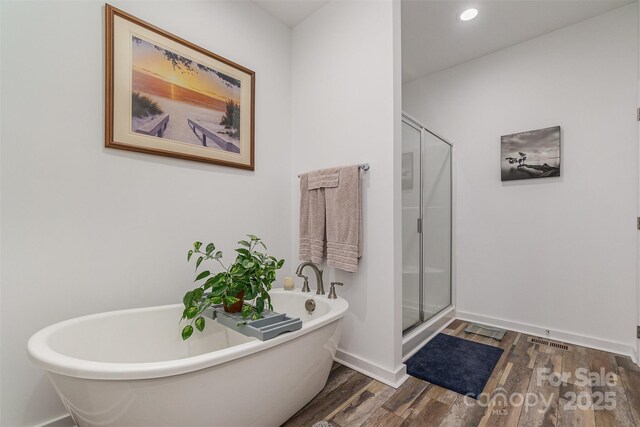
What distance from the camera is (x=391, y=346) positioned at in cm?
175

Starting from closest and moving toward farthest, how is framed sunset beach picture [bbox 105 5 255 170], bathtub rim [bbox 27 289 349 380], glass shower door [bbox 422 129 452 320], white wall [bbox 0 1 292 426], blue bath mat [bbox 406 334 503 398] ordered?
bathtub rim [bbox 27 289 349 380], white wall [bbox 0 1 292 426], framed sunset beach picture [bbox 105 5 255 170], blue bath mat [bbox 406 334 503 398], glass shower door [bbox 422 129 452 320]

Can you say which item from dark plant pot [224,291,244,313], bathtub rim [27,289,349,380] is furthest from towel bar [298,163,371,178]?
bathtub rim [27,289,349,380]

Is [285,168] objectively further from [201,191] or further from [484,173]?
[484,173]

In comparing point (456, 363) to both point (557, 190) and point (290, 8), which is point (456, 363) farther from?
point (290, 8)

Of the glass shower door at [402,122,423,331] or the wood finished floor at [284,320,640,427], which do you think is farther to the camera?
the glass shower door at [402,122,423,331]

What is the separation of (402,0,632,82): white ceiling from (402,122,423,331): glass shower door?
94 cm

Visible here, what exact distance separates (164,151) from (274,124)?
93 centimetres

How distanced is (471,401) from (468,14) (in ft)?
9.24

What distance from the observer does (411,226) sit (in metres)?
2.34

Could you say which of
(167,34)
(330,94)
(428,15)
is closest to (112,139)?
(167,34)

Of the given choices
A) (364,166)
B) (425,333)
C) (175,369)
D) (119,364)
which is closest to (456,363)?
(425,333)

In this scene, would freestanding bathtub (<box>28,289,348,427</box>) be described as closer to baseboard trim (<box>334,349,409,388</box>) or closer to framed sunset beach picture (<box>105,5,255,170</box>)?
baseboard trim (<box>334,349,409,388</box>)

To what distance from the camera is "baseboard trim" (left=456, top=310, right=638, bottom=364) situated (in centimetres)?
212

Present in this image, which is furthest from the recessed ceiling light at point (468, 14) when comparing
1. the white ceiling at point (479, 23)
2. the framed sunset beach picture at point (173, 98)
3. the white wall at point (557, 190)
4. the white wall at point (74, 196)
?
the white wall at point (74, 196)
